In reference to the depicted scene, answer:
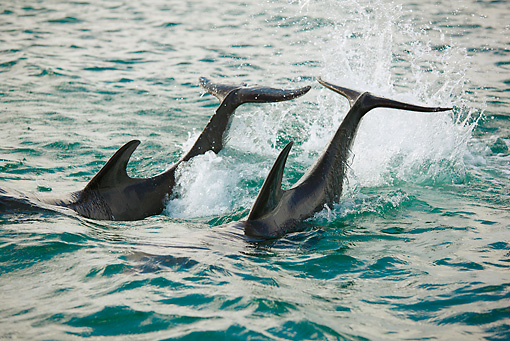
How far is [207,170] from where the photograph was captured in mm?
8102

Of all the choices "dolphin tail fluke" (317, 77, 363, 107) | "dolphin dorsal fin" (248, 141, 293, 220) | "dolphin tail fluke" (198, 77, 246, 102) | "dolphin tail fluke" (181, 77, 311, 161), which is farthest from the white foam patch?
"dolphin dorsal fin" (248, 141, 293, 220)

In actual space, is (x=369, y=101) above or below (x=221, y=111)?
above

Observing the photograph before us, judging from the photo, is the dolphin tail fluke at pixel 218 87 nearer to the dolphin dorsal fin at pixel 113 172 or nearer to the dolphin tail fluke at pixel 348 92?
the dolphin tail fluke at pixel 348 92

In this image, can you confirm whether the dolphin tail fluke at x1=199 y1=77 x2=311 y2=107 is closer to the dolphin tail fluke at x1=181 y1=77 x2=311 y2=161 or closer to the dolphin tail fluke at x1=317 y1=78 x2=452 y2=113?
the dolphin tail fluke at x1=181 y1=77 x2=311 y2=161

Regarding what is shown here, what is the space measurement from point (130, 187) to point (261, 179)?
228cm

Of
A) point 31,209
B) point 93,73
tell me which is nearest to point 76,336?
point 31,209

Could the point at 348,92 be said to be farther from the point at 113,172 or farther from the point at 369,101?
the point at 113,172

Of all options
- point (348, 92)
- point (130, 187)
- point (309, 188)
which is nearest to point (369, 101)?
point (348, 92)

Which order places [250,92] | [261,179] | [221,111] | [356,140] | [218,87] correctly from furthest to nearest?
[356,140], [261,179], [218,87], [221,111], [250,92]

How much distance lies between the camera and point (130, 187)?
7223 millimetres

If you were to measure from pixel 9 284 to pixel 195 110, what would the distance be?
7.49 meters

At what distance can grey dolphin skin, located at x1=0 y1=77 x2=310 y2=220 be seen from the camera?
6.71 meters

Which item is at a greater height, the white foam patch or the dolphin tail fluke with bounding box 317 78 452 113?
the dolphin tail fluke with bounding box 317 78 452 113

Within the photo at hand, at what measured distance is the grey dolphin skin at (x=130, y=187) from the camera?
6.71m
